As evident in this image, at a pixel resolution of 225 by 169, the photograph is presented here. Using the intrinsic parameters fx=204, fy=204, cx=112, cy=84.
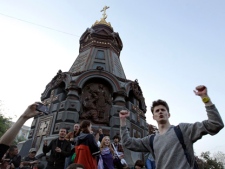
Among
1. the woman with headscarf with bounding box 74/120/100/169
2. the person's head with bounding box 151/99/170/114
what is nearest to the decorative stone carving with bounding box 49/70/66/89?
the woman with headscarf with bounding box 74/120/100/169

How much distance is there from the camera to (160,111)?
8.81ft

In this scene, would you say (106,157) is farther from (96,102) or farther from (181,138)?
(96,102)

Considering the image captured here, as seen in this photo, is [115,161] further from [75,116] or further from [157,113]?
[75,116]

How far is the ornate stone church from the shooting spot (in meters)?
11.2

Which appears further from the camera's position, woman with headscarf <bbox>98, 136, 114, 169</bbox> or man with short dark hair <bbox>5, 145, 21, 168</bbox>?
man with short dark hair <bbox>5, 145, 21, 168</bbox>

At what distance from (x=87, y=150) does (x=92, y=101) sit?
7.18m

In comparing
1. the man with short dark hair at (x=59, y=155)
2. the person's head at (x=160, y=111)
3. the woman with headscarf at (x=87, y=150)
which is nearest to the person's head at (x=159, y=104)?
the person's head at (x=160, y=111)

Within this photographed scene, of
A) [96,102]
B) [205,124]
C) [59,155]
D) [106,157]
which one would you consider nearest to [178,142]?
[205,124]

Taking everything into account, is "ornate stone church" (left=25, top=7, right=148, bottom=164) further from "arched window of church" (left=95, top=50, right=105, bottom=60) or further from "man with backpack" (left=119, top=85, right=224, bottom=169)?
"man with backpack" (left=119, top=85, right=224, bottom=169)

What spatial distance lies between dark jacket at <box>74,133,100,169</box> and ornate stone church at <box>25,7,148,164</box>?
226 inches

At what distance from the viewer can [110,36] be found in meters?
16.4

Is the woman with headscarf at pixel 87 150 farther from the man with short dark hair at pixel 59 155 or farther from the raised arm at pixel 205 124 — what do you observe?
the raised arm at pixel 205 124

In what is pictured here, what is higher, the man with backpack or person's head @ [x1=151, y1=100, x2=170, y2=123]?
person's head @ [x1=151, y1=100, x2=170, y2=123]

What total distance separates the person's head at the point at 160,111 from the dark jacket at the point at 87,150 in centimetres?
242
